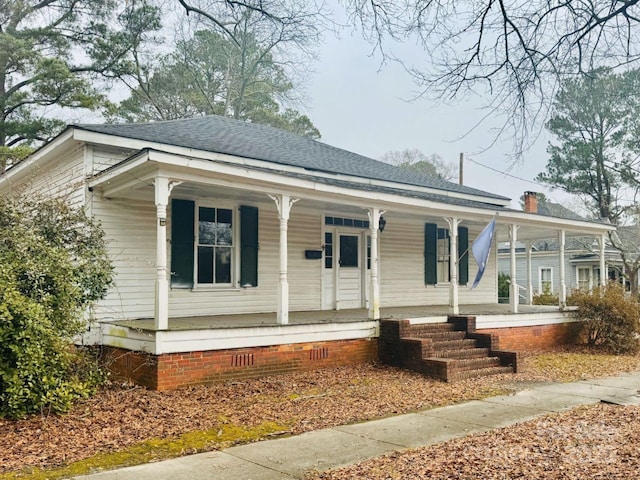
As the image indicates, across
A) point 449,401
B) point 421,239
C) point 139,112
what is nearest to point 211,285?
point 449,401

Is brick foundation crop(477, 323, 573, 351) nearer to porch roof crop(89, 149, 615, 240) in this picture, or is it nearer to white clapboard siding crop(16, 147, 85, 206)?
porch roof crop(89, 149, 615, 240)

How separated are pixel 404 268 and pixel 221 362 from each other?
7.04 m

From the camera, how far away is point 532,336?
505 inches

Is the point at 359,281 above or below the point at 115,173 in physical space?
below

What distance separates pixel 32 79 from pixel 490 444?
786 inches

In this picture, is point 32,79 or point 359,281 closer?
point 359,281

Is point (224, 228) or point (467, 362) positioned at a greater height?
point (224, 228)

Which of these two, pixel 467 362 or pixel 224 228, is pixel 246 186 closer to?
pixel 224 228

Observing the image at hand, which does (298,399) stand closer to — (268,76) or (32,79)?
(32,79)

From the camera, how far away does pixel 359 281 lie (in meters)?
13.3

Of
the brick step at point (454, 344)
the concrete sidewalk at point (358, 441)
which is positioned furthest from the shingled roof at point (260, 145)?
the concrete sidewalk at point (358, 441)

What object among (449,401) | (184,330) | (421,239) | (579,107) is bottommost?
(449,401)

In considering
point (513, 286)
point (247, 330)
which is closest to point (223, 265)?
point (247, 330)

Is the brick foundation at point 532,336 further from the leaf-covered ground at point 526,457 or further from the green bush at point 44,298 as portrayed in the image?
the green bush at point 44,298
